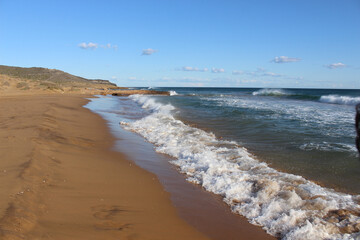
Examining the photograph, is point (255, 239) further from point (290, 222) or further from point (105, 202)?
point (105, 202)

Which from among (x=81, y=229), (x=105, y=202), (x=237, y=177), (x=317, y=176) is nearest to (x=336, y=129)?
(x=317, y=176)

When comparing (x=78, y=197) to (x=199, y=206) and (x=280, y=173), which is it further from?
(x=280, y=173)

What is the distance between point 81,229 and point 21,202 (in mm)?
977

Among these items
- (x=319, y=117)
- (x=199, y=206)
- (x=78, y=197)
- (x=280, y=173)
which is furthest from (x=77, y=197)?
(x=319, y=117)

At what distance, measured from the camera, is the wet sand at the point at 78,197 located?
319cm

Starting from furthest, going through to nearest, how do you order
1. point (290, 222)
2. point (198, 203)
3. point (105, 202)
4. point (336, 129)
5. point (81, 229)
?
point (336, 129) → point (198, 203) → point (105, 202) → point (290, 222) → point (81, 229)

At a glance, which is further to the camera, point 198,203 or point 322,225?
point 198,203

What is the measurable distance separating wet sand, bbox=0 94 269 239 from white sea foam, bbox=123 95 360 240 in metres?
Result: 0.53

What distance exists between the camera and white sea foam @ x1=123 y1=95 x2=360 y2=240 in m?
3.57

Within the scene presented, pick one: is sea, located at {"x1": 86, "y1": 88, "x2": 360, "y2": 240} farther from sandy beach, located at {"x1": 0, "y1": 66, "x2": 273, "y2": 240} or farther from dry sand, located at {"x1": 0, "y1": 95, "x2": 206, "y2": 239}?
dry sand, located at {"x1": 0, "y1": 95, "x2": 206, "y2": 239}

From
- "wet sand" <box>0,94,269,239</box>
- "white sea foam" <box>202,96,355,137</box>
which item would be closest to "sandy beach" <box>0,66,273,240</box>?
"wet sand" <box>0,94,269,239</box>

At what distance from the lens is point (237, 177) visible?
5293 mm

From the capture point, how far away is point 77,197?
4.14 metres

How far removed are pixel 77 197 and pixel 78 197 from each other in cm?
1
